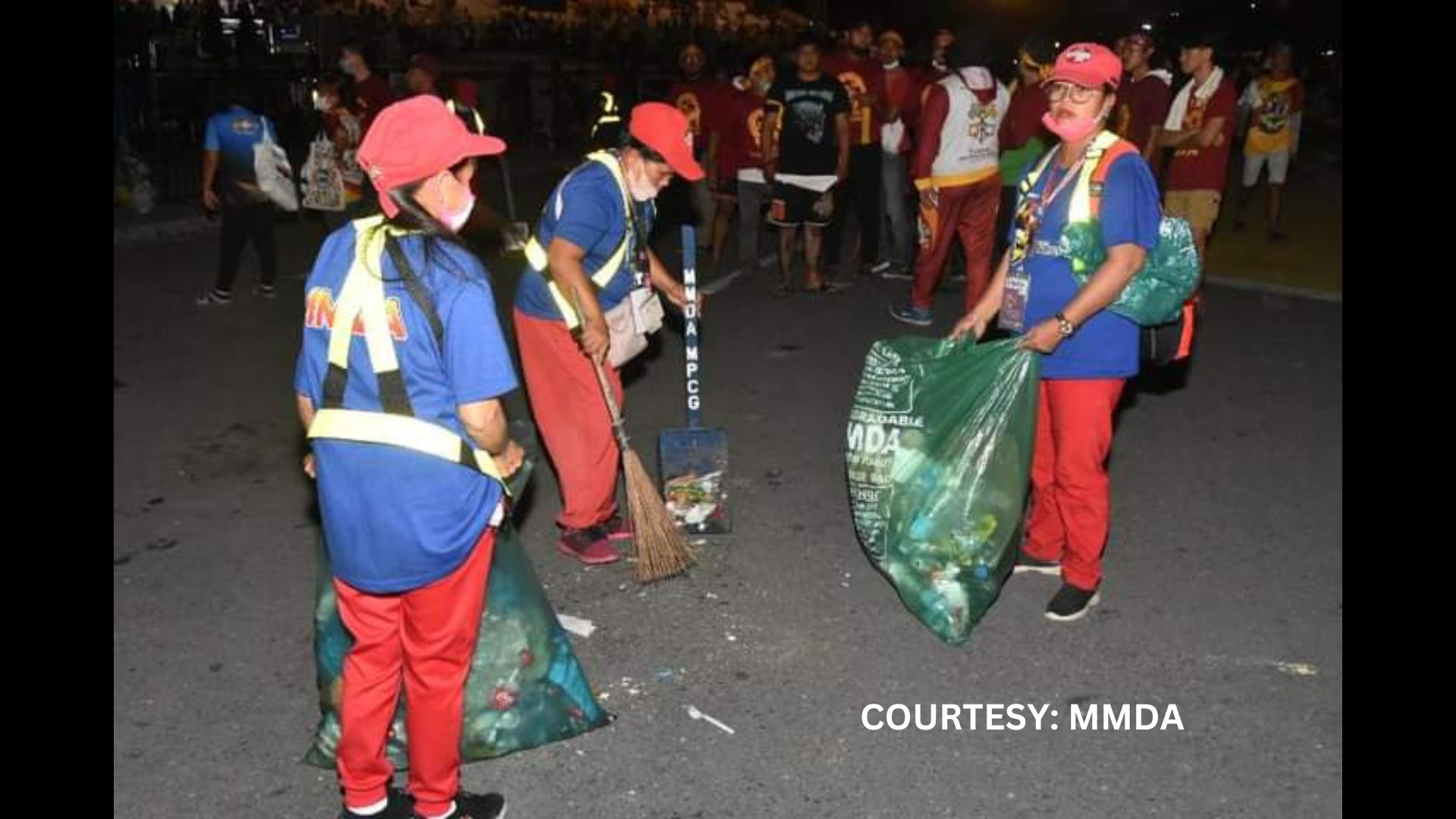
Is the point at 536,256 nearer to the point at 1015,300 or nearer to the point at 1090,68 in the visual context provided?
the point at 1015,300

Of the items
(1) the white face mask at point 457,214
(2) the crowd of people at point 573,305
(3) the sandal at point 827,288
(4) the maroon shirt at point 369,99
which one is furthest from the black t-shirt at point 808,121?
(1) the white face mask at point 457,214

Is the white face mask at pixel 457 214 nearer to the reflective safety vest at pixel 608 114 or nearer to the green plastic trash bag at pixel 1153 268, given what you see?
the green plastic trash bag at pixel 1153 268

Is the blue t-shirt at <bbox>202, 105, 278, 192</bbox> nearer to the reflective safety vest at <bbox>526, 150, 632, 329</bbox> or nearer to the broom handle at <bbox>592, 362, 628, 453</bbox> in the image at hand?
the reflective safety vest at <bbox>526, 150, 632, 329</bbox>

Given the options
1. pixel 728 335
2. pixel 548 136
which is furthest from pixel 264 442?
pixel 548 136

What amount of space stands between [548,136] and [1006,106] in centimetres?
1612

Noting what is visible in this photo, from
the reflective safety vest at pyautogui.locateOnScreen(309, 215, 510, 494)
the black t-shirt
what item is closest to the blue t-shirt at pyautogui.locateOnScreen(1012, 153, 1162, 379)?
the reflective safety vest at pyautogui.locateOnScreen(309, 215, 510, 494)

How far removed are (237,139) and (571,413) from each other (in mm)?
5627

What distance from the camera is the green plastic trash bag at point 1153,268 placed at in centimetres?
420

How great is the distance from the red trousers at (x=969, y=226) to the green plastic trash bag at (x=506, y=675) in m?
5.57

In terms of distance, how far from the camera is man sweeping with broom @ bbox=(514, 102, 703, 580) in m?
4.45

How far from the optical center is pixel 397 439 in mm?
2840

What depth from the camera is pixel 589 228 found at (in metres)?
4.46

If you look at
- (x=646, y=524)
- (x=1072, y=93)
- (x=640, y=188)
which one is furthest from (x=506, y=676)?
(x=1072, y=93)

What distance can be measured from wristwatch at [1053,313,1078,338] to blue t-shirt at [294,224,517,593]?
1999mm
